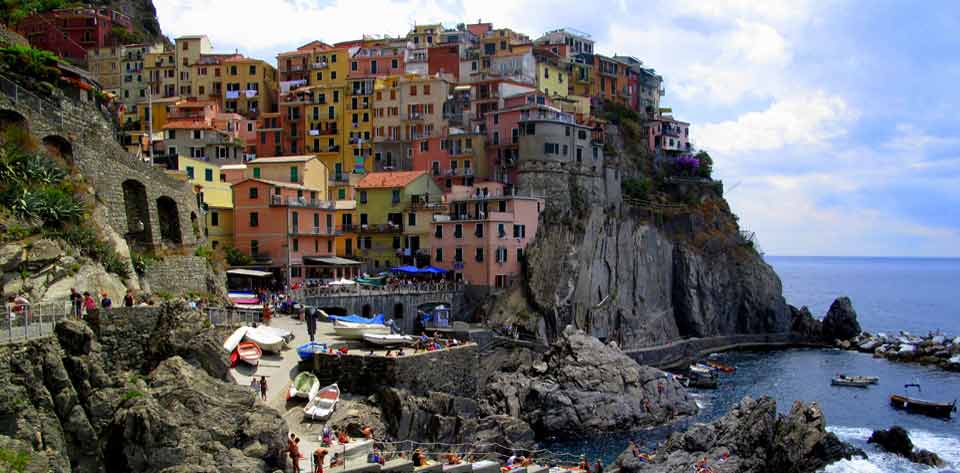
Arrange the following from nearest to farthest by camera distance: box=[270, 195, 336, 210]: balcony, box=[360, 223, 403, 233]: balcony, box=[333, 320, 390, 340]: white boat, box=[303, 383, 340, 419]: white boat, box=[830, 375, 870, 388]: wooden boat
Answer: box=[303, 383, 340, 419]: white boat
box=[333, 320, 390, 340]: white boat
box=[270, 195, 336, 210]: balcony
box=[830, 375, 870, 388]: wooden boat
box=[360, 223, 403, 233]: balcony

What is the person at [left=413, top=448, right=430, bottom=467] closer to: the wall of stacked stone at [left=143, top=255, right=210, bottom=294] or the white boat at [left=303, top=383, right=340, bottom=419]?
the white boat at [left=303, top=383, right=340, bottom=419]

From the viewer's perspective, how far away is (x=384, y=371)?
4100 centimetres

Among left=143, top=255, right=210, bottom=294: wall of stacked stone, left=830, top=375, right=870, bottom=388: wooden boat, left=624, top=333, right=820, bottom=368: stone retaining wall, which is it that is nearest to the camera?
left=143, top=255, right=210, bottom=294: wall of stacked stone

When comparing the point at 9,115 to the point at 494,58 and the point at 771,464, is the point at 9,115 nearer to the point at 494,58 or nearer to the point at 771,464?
the point at 771,464

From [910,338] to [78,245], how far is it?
8971cm

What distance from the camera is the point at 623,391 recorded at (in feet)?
186

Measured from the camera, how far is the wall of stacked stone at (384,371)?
40.4 m

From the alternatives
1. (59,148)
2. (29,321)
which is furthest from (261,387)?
(59,148)

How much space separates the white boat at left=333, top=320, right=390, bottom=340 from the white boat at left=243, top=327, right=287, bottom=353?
4.97 m

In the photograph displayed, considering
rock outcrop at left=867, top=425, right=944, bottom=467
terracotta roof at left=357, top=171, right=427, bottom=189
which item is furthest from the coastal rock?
terracotta roof at left=357, top=171, right=427, bottom=189

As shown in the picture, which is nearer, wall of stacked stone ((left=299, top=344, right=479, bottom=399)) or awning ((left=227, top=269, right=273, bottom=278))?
wall of stacked stone ((left=299, top=344, right=479, bottom=399))

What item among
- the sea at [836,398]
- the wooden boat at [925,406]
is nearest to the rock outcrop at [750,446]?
the sea at [836,398]

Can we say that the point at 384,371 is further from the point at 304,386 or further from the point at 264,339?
the point at 264,339

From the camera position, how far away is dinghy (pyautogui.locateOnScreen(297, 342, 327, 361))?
40375 millimetres
